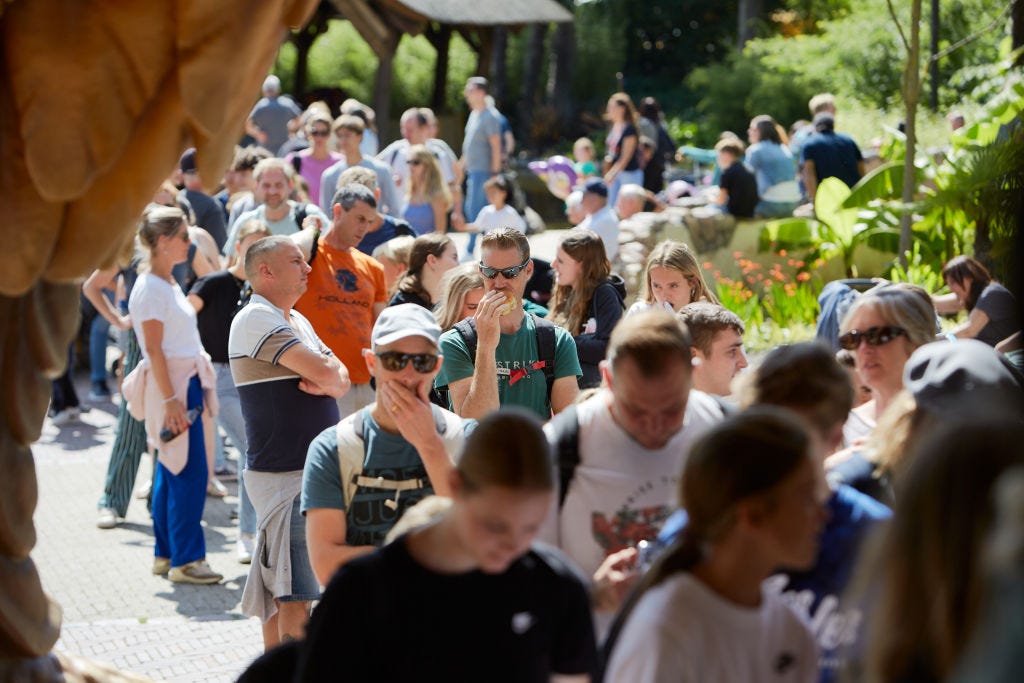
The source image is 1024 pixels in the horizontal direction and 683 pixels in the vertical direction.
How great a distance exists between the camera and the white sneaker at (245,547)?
7227 mm

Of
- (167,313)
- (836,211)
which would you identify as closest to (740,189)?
(836,211)

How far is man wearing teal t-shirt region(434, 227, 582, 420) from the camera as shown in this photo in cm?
507

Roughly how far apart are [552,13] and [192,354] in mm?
16909

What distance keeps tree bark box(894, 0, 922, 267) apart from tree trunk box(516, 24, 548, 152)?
742 inches

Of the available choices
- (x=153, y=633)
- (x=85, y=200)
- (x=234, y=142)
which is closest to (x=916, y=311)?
(x=234, y=142)

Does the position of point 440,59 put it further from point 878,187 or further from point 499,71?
point 878,187

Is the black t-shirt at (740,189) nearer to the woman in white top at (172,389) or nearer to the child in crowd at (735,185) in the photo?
the child in crowd at (735,185)

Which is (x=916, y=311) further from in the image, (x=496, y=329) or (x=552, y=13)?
(x=552, y=13)

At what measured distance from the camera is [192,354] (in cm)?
701

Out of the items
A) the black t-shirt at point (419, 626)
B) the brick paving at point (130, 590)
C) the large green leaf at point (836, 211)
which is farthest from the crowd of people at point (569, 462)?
the large green leaf at point (836, 211)

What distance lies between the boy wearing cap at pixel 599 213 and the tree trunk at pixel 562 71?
2123 cm

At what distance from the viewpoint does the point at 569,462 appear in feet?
11.4

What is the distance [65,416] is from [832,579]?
861 cm

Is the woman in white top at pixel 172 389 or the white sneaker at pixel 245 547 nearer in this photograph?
the woman in white top at pixel 172 389
